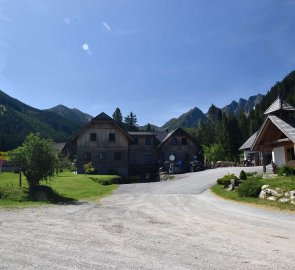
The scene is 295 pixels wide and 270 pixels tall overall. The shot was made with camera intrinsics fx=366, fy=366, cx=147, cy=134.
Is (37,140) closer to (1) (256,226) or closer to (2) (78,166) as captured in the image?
(1) (256,226)

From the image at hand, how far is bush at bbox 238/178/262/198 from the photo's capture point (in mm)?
24000

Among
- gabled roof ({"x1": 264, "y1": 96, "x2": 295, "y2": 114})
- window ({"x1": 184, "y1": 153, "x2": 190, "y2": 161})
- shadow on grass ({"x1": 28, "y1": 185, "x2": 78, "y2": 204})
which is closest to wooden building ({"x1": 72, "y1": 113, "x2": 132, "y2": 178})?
window ({"x1": 184, "y1": 153, "x2": 190, "y2": 161})

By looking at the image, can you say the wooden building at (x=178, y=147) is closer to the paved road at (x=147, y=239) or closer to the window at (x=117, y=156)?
the window at (x=117, y=156)

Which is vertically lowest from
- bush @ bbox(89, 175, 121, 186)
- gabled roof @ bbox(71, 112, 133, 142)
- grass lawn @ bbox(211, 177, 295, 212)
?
grass lawn @ bbox(211, 177, 295, 212)

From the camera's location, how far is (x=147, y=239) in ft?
37.4

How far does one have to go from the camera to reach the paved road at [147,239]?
8664 mm

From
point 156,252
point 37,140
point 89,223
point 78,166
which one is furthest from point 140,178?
point 156,252

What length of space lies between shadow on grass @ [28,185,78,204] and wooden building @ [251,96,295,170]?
17.0 meters

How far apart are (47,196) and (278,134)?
2029cm

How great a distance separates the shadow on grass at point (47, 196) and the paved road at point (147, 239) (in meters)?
5.72

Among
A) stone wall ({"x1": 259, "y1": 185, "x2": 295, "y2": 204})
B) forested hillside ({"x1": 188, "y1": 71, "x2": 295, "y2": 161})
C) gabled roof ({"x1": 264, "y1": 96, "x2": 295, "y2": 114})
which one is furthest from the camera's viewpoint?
forested hillside ({"x1": 188, "y1": 71, "x2": 295, "y2": 161})

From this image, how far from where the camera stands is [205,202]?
2295 centimetres

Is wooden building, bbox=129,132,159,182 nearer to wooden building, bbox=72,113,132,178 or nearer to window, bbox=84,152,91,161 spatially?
wooden building, bbox=72,113,132,178

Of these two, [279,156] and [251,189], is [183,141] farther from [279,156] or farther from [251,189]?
[251,189]
